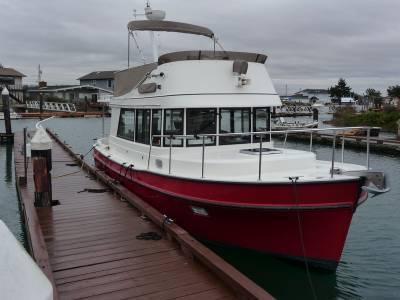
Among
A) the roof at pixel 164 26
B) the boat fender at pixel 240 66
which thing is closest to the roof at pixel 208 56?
the boat fender at pixel 240 66

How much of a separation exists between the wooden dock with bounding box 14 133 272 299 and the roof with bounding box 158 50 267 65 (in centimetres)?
306

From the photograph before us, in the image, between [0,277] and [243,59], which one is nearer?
[0,277]

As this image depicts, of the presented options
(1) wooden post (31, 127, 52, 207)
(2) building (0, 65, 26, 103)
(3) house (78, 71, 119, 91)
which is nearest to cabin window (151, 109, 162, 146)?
(1) wooden post (31, 127, 52, 207)

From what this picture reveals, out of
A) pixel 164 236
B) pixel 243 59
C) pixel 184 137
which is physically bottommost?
pixel 164 236

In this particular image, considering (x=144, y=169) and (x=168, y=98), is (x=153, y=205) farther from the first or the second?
(x=168, y=98)

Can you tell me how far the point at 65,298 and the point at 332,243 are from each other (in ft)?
13.8

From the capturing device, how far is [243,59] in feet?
29.9

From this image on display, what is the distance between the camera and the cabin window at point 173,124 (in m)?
8.64

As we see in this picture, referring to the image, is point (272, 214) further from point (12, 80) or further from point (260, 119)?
point (12, 80)

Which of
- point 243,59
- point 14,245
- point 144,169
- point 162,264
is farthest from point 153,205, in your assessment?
point 14,245

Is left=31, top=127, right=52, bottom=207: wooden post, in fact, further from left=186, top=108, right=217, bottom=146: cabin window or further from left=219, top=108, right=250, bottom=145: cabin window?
left=219, top=108, right=250, bottom=145: cabin window

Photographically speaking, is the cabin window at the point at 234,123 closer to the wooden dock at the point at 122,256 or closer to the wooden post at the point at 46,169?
the wooden dock at the point at 122,256

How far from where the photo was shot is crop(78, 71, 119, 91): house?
263ft

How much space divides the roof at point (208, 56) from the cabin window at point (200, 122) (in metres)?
1.12
